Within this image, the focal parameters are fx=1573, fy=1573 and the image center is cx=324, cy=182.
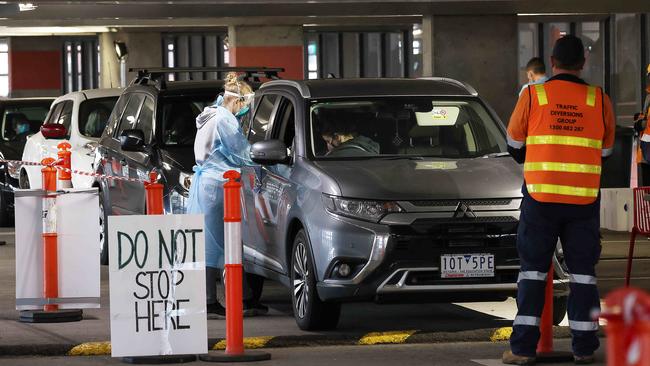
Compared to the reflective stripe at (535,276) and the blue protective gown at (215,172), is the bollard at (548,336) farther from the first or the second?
the blue protective gown at (215,172)

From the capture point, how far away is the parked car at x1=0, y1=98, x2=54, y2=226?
A: 2223cm

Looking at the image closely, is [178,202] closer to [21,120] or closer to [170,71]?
[170,71]

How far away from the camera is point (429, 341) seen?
390 inches

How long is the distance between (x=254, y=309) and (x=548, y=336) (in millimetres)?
3160

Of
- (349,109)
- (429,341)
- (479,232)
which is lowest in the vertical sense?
(429,341)

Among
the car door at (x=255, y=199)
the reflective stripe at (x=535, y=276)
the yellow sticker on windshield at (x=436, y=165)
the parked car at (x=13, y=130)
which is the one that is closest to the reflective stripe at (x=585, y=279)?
the reflective stripe at (x=535, y=276)

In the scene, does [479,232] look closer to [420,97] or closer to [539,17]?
[420,97]

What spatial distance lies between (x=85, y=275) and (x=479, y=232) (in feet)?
9.61

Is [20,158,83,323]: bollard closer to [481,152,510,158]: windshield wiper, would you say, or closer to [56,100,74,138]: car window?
[481,152,510,158]: windshield wiper

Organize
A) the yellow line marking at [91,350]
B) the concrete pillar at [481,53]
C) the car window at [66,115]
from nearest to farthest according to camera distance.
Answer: the yellow line marking at [91,350] → the car window at [66,115] → the concrete pillar at [481,53]

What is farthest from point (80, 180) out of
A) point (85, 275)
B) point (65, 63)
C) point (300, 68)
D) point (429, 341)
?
point (65, 63)

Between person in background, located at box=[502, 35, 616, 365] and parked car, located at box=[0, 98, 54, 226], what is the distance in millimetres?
14159

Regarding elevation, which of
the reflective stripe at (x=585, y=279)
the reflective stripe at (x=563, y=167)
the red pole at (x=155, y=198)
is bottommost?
the reflective stripe at (x=585, y=279)

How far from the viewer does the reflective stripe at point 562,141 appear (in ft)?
27.8
